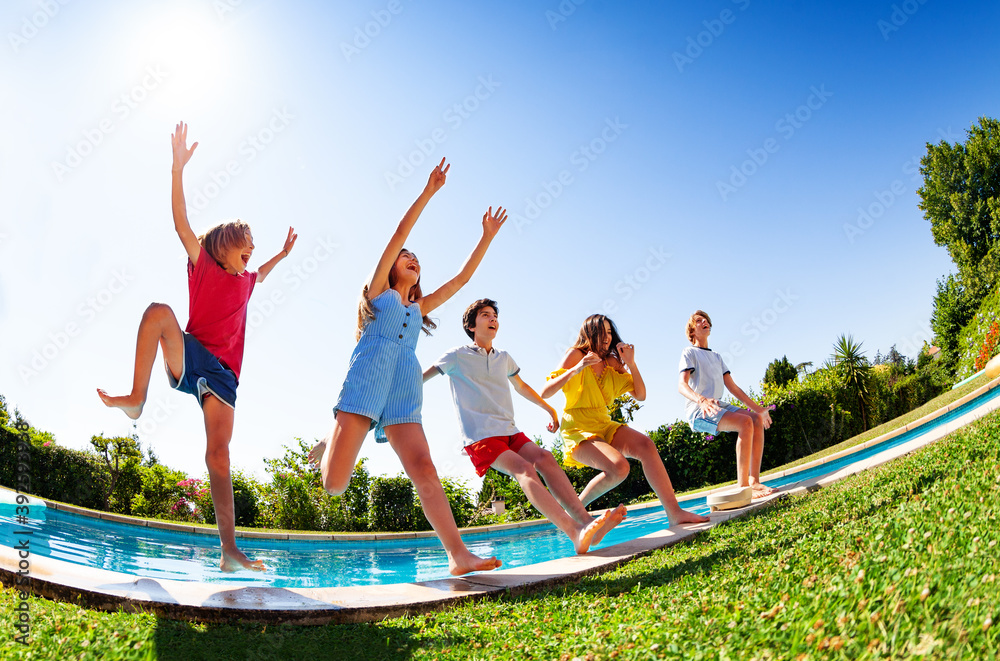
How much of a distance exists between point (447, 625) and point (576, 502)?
173 centimetres

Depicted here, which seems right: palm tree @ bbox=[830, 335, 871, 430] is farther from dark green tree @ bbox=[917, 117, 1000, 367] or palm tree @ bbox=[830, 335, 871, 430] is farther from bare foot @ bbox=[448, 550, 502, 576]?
bare foot @ bbox=[448, 550, 502, 576]

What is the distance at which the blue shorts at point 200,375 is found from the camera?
344cm

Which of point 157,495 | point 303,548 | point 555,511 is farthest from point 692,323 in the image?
point 157,495

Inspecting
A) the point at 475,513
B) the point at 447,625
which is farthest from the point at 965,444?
the point at 475,513

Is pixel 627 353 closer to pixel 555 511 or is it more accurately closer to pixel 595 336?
pixel 595 336

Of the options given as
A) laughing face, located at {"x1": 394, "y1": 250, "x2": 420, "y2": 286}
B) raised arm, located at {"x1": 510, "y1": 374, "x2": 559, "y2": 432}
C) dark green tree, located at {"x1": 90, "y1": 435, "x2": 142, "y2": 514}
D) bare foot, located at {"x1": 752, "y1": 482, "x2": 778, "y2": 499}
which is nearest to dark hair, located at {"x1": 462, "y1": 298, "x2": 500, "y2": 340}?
raised arm, located at {"x1": 510, "y1": 374, "x2": 559, "y2": 432}

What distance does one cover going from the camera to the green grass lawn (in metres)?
1.61

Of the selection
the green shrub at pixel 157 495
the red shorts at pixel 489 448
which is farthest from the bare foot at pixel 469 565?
the green shrub at pixel 157 495

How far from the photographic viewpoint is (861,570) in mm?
1964

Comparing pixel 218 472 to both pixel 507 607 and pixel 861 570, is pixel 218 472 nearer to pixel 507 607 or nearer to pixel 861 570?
pixel 507 607

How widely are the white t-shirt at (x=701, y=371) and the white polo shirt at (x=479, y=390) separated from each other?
2304 mm

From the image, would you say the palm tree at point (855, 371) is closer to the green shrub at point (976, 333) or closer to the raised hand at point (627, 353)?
the green shrub at point (976, 333)

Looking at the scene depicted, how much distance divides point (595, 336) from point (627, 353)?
1.43 ft

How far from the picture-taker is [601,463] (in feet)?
16.6
